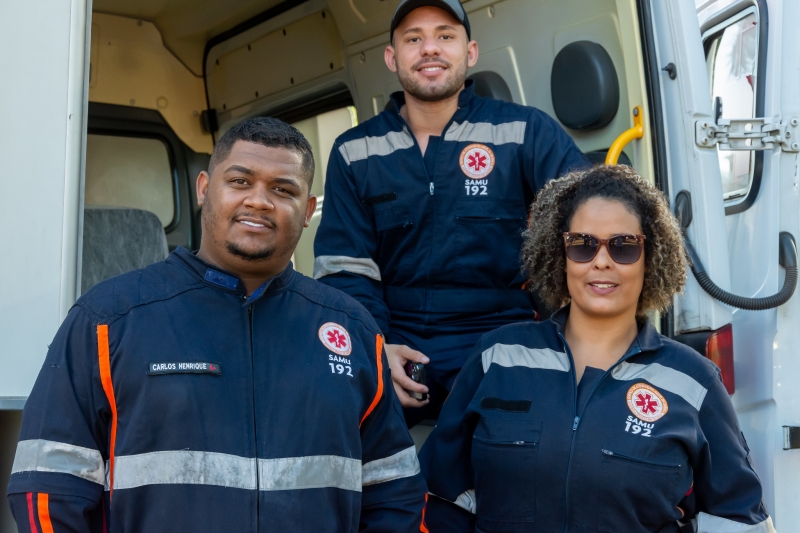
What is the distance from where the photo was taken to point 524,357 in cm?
197

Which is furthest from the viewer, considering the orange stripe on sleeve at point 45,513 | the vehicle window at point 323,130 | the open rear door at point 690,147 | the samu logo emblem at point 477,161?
the vehicle window at point 323,130

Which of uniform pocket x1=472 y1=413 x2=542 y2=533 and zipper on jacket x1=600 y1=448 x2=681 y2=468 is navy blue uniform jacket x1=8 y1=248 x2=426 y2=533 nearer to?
uniform pocket x1=472 y1=413 x2=542 y2=533

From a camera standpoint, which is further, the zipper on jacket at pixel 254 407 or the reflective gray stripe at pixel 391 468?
the reflective gray stripe at pixel 391 468

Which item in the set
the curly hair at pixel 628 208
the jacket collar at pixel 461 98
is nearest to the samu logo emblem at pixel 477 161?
the jacket collar at pixel 461 98

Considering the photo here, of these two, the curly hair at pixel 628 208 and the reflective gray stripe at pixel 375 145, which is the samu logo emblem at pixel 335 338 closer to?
the curly hair at pixel 628 208

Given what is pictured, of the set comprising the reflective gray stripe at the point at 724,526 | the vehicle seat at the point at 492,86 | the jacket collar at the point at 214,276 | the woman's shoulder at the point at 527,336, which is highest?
the vehicle seat at the point at 492,86

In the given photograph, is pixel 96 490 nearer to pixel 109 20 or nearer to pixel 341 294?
pixel 341 294

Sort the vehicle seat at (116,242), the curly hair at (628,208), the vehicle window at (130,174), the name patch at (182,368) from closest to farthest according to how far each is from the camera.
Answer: the name patch at (182,368), the curly hair at (628,208), the vehicle seat at (116,242), the vehicle window at (130,174)

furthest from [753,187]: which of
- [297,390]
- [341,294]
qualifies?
[297,390]

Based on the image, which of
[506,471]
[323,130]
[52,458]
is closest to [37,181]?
[52,458]

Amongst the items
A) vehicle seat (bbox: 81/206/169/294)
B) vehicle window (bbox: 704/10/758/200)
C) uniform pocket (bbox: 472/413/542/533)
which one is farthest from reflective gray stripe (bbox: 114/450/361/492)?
vehicle seat (bbox: 81/206/169/294)

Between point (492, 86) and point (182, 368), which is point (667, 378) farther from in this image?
point (492, 86)

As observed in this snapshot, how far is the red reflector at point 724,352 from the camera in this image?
2320 mm

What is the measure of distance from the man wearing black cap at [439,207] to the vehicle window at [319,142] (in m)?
1.52
